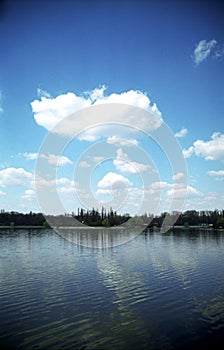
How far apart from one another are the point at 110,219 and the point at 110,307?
314ft

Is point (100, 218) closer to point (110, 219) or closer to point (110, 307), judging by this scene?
point (110, 219)

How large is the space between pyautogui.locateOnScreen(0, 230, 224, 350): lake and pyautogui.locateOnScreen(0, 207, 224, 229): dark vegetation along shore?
86.4 metres

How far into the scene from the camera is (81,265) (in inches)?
864

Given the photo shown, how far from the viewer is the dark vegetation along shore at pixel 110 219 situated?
107938 millimetres

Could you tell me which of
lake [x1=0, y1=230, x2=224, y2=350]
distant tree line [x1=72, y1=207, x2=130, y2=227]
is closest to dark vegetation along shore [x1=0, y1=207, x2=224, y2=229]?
distant tree line [x1=72, y1=207, x2=130, y2=227]

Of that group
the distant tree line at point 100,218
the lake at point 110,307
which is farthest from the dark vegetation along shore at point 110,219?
the lake at point 110,307

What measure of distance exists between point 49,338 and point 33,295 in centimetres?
504

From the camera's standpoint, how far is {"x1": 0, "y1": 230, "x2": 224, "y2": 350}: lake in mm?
9039

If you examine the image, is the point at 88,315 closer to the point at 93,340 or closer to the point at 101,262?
the point at 93,340

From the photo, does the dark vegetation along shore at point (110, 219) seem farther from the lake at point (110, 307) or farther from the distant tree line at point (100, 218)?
the lake at point (110, 307)

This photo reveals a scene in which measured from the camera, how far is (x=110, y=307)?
12164 millimetres

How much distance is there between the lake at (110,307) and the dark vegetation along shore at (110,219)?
8636 cm

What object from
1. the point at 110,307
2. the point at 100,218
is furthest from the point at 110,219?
the point at 110,307

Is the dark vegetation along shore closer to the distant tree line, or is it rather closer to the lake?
the distant tree line
